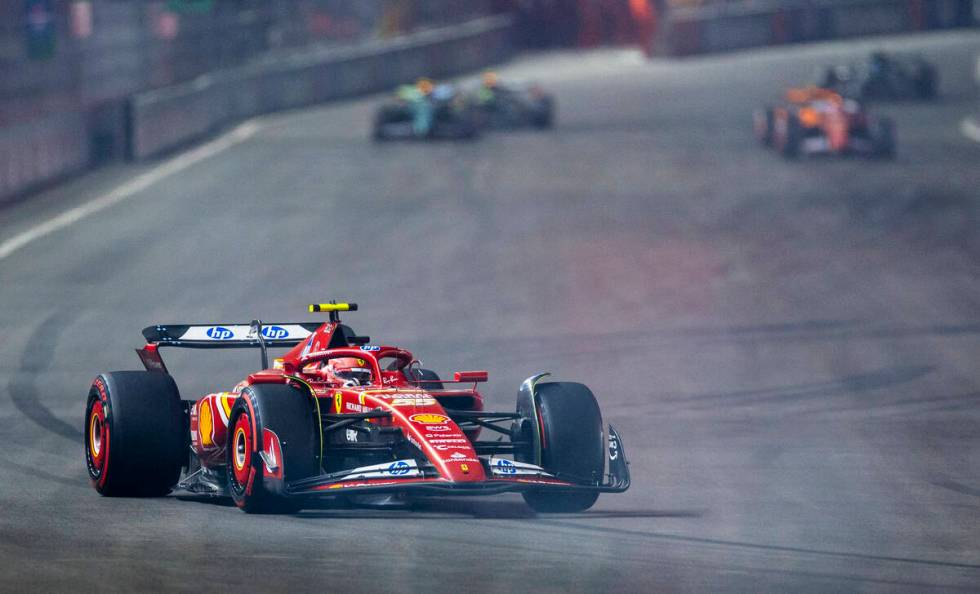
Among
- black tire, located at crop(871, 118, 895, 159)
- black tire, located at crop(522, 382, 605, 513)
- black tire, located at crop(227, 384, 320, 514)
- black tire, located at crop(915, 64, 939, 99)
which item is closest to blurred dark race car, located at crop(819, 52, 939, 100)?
black tire, located at crop(915, 64, 939, 99)

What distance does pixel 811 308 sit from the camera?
23.5m

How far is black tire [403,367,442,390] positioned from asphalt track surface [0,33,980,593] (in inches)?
37.8

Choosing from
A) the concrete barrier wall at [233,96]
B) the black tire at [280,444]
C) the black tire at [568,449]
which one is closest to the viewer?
the black tire at [280,444]

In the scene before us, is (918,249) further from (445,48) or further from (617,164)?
(445,48)

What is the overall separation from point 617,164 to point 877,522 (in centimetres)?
2638

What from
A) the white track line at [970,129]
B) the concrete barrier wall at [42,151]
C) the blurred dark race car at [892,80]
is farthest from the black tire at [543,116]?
the concrete barrier wall at [42,151]

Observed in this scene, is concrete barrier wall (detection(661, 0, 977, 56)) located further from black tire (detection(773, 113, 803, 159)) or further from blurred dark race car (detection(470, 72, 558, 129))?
black tire (detection(773, 113, 803, 159))

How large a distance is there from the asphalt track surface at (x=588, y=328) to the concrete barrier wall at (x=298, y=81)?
158 centimetres

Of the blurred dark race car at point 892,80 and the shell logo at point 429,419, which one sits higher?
the shell logo at point 429,419

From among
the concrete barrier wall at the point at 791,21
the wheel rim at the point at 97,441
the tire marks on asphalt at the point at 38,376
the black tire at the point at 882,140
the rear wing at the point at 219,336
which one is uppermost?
the rear wing at the point at 219,336

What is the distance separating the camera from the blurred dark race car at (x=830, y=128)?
37.5m

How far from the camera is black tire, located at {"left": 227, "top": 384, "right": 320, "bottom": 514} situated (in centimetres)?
1117

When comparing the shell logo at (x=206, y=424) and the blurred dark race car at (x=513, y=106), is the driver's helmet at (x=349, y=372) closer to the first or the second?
the shell logo at (x=206, y=424)

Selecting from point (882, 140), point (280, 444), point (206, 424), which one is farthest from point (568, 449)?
point (882, 140)
